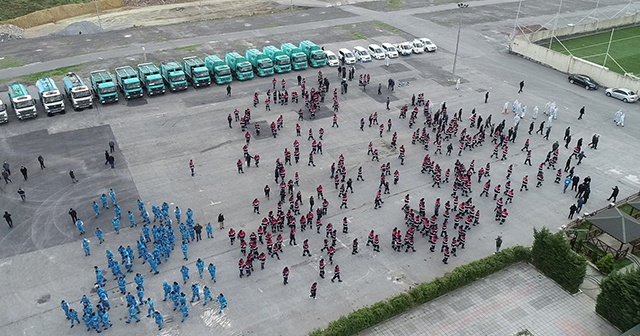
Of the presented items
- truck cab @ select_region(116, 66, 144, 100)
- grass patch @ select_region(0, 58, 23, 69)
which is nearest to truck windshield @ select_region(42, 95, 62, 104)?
truck cab @ select_region(116, 66, 144, 100)

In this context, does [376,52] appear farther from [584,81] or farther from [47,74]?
[47,74]

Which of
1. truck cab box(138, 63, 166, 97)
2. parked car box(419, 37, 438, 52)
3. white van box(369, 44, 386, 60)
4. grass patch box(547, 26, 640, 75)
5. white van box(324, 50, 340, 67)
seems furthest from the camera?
parked car box(419, 37, 438, 52)

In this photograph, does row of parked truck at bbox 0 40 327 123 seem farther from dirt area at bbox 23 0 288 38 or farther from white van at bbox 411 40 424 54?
dirt area at bbox 23 0 288 38

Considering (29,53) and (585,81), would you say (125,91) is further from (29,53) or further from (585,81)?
(585,81)

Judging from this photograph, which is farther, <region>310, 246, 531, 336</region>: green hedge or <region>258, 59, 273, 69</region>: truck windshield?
<region>258, 59, 273, 69</region>: truck windshield

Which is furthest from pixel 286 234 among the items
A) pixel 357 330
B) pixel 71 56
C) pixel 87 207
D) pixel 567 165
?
pixel 71 56

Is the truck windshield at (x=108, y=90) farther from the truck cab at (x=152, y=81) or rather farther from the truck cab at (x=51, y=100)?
the truck cab at (x=51, y=100)

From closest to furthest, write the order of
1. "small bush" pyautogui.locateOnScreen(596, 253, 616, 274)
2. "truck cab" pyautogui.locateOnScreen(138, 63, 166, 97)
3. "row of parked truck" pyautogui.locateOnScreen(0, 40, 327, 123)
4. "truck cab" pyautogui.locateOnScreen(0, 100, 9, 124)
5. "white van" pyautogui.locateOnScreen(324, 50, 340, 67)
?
1. "small bush" pyautogui.locateOnScreen(596, 253, 616, 274)
2. "truck cab" pyautogui.locateOnScreen(0, 100, 9, 124)
3. "row of parked truck" pyautogui.locateOnScreen(0, 40, 327, 123)
4. "truck cab" pyautogui.locateOnScreen(138, 63, 166, 97)
5. "white van" pyautogui.locateOnScreen(324, 50, 340, 67)
